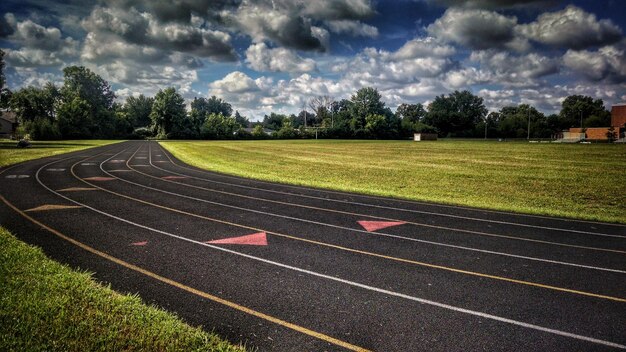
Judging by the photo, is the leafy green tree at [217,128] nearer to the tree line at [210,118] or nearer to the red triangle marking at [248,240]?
the tree line at [210,118]

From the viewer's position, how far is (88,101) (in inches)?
3789

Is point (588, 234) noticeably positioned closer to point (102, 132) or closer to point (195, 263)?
point (195, 263)

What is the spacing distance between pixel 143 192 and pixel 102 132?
89967 mm

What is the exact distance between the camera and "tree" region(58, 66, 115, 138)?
7908 centimetres

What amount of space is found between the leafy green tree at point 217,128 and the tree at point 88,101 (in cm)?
2425

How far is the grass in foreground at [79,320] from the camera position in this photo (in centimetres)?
375

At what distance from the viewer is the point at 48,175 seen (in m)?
17.6

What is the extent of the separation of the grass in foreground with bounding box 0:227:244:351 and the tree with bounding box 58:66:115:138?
3386 inches

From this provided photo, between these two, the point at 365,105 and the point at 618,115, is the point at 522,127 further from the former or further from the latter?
the point at 365,105

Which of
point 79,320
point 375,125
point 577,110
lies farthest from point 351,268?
point 577,110

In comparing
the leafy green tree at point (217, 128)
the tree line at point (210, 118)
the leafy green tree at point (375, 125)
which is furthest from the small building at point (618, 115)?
the leafy green tree at point (217, 128)

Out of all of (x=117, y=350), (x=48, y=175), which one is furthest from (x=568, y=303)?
(x=48, y=175)

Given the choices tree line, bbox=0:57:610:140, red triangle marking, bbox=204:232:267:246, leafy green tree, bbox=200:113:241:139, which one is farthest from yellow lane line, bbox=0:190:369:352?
leafy green tree, bbox=200:113:241:139

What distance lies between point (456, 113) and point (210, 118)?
78596 mm
